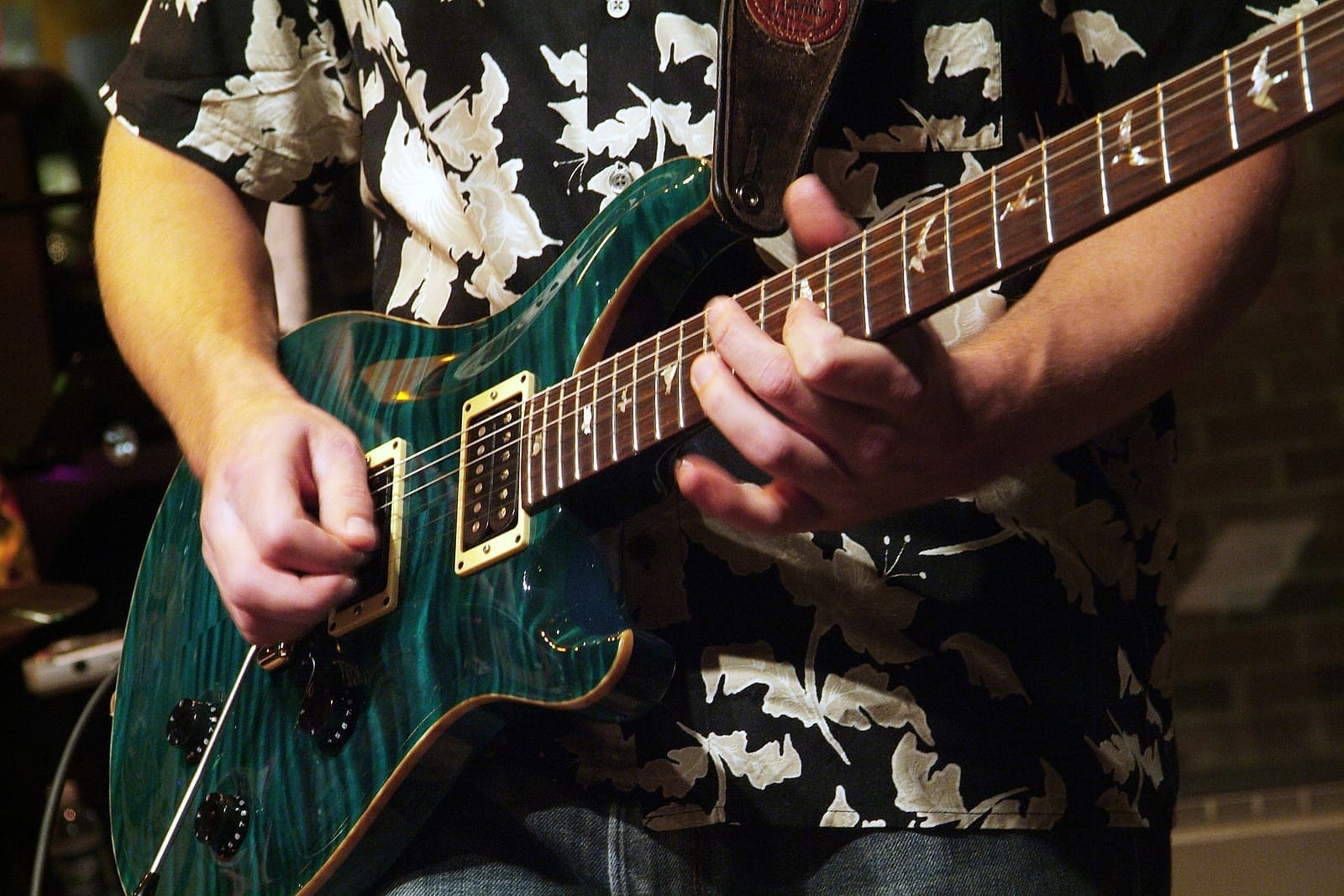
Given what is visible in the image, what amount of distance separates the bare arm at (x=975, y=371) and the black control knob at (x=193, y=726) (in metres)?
0.47

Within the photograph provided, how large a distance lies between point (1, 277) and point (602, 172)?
3.15m

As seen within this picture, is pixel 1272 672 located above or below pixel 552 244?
below

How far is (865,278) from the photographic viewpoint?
65 cm

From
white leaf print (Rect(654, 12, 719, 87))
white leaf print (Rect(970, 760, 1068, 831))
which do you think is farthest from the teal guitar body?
white leaf print (Rect(970, 760, 1068, 831))

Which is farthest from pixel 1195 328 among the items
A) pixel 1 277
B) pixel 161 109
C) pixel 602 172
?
pixel 1 277

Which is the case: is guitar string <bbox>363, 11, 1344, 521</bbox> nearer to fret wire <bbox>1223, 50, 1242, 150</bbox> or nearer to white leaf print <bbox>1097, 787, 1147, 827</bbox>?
fret wire <bbox>1223, 50, 1242, 150</bbox>

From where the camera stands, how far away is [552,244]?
2.93ft

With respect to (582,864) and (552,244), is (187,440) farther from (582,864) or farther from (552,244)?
(582,864)

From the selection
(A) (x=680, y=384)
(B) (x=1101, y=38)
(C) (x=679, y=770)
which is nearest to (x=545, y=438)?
(A) (x=680, y=384)

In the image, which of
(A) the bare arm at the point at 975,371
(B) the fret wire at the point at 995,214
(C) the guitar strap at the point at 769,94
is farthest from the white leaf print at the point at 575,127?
(B) the fret wire at the point at 995,214

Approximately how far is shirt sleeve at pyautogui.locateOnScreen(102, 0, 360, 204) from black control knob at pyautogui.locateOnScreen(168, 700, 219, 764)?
1.43ft

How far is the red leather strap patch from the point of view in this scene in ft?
2.64

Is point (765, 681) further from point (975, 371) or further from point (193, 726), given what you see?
point (193, 726)

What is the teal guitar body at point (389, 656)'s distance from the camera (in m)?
0.79
